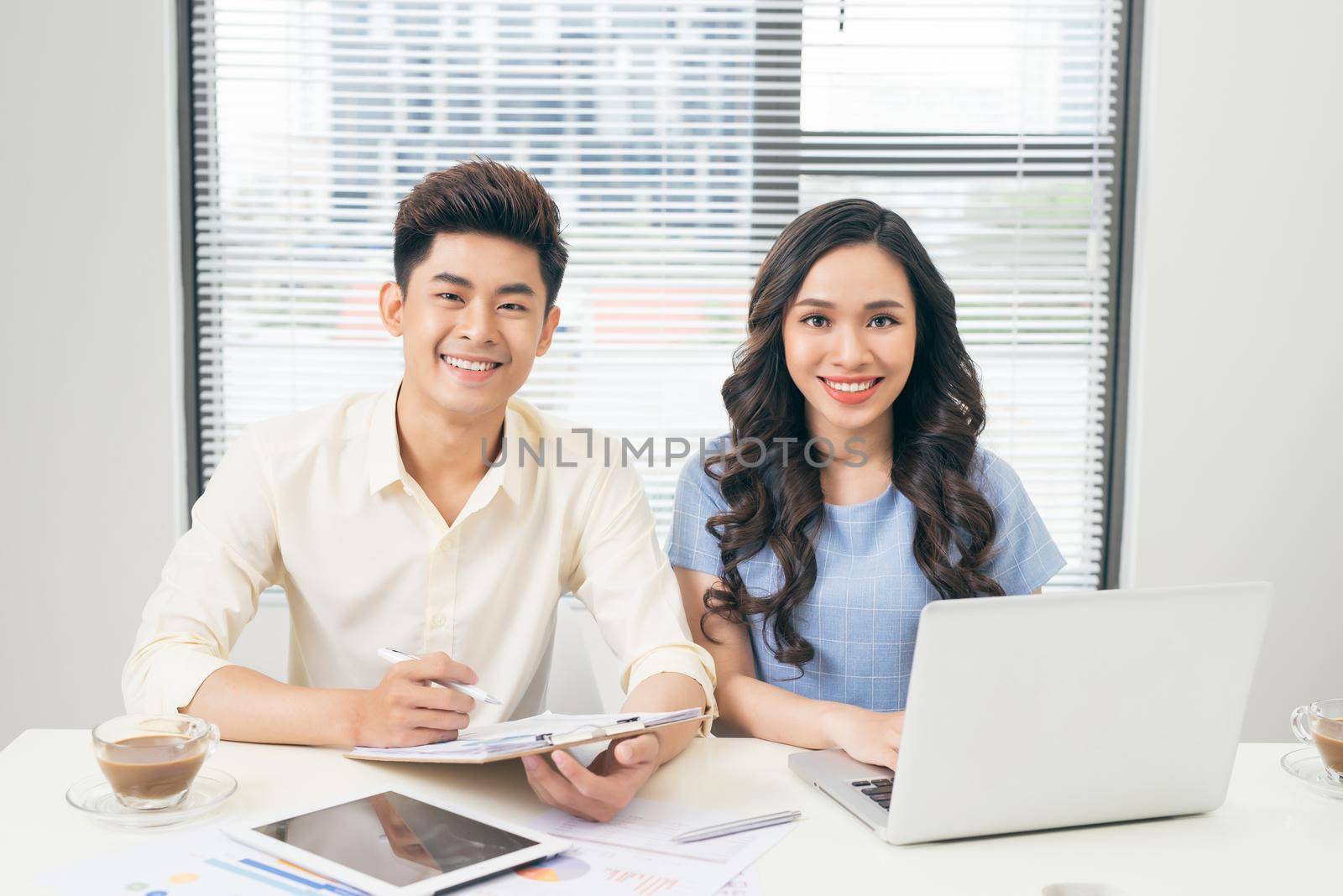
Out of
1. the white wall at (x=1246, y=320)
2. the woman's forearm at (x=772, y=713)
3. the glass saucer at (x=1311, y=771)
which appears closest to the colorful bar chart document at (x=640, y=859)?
the woman's forearm at (x=772, y=713)

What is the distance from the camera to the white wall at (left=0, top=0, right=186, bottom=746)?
2.65m

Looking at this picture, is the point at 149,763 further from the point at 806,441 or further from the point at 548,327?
the point at 806,441

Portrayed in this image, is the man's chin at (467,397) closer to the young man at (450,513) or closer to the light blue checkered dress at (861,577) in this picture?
the young man at (450,513)

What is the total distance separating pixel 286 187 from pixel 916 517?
6.38 feet

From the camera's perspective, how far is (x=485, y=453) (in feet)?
5.63

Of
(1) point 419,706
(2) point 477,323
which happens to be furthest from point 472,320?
(1) point 419,706

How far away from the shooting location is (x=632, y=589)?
1654 millimetres

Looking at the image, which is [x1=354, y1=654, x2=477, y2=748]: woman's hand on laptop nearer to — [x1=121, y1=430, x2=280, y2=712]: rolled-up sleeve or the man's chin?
[x1=121, y1=430, x2=280, y2=712]: rolled-up sleeve

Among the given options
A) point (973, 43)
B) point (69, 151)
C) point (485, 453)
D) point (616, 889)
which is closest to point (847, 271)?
point (485, 453)

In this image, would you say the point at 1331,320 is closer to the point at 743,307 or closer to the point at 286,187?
the point at 743,307

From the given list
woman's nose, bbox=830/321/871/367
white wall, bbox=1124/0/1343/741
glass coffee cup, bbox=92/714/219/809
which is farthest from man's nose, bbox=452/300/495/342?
white wall, bbox=1124/0/1343/741

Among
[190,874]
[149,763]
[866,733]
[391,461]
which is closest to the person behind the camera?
[190,874]

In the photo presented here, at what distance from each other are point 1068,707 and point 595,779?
488 millimetres

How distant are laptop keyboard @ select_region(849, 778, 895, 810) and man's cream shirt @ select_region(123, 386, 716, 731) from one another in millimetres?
334
